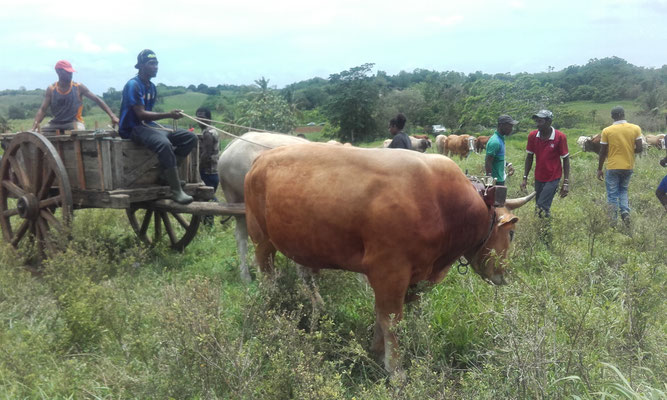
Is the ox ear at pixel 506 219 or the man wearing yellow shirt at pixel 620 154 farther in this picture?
the man wearing yellow shirt at pixel 620 154

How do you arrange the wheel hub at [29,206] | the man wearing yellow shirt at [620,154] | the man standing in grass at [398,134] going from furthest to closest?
the man standing in grass at [398,134] → the man wearing yellow shirt at [620,154] → the wheel hub at [29,206]

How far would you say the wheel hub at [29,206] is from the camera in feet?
18.1


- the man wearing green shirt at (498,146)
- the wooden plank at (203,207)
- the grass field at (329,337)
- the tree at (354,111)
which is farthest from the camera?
the tree at (354,111)

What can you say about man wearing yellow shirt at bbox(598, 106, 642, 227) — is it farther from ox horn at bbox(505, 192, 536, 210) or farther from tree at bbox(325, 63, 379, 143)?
tree at bbox(325, 63, 379, 143)

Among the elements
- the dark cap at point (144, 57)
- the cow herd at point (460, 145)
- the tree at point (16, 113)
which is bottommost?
the cow herd at point (460, 145)

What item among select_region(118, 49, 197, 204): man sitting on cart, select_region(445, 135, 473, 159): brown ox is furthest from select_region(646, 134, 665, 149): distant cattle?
select_region(118, 49, 197, 204): man sitting on cart

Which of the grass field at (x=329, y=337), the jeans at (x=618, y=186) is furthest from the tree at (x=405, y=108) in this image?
the grass field at (x=329, y=337)

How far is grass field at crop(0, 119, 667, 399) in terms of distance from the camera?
8.73ft

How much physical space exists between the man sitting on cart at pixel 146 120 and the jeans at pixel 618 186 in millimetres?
6116

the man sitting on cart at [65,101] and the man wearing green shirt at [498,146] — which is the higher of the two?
the man sitting on cart at [65,101]

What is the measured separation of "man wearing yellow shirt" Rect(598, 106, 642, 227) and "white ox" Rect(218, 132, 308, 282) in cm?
481

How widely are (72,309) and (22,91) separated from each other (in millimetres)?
119860

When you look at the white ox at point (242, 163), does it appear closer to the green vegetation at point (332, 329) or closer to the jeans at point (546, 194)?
the green vegetation at point (332, 329)

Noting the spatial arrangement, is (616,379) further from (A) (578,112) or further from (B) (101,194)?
(A) (578,112)
